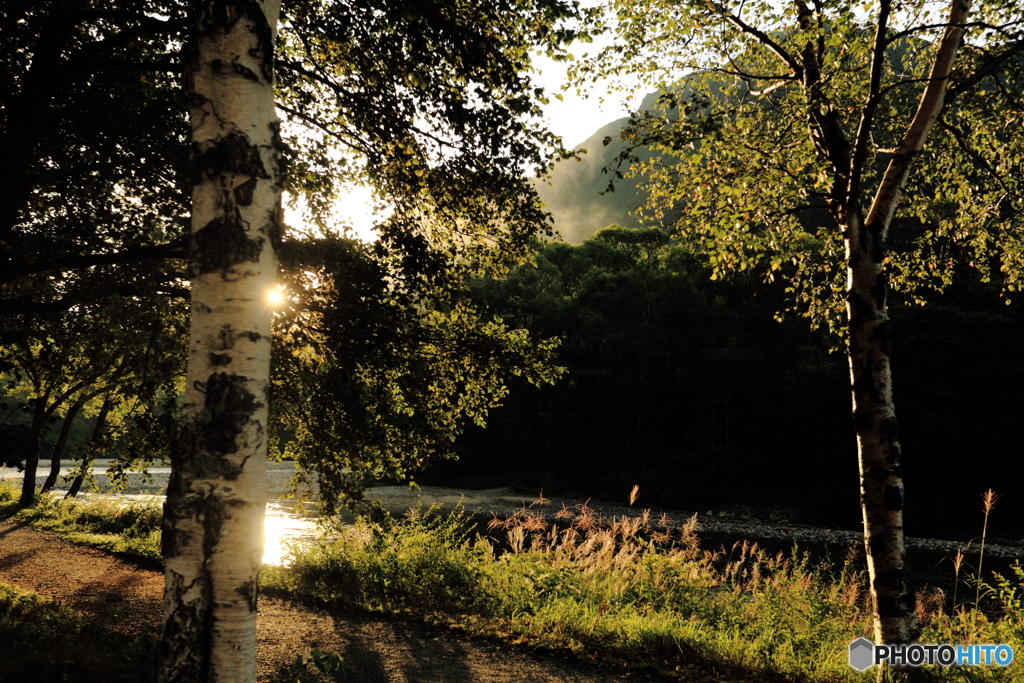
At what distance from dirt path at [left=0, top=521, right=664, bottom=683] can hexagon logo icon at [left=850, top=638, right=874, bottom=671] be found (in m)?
1.95

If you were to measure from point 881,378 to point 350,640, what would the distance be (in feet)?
20.5

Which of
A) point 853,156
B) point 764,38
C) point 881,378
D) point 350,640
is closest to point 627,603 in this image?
point 350,640

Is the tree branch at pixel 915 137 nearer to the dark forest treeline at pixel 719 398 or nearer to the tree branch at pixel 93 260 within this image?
the tree branch at pixel 93 260

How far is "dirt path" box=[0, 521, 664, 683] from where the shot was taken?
5.57m

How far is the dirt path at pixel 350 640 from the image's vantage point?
5.57 metres

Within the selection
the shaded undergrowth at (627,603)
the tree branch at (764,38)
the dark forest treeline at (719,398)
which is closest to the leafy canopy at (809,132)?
the tree branch at (764,38)

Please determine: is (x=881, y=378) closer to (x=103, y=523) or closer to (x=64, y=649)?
(x=64, y=649)

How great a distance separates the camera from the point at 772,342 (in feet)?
123

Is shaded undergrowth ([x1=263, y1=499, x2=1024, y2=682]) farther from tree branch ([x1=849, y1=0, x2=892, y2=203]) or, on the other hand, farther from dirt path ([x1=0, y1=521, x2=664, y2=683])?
tree branch ([x1=849, y1=0, x2=892, y2=203])

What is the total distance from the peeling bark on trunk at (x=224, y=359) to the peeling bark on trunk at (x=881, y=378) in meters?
5.08

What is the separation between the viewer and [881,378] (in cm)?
530

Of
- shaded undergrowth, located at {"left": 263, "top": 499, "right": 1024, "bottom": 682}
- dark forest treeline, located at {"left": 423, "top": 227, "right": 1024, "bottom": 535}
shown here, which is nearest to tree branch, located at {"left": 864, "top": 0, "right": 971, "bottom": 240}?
shaded undergrowth, located at {"left": 263, "top": 499, "right": 1024, "bottom": 682}

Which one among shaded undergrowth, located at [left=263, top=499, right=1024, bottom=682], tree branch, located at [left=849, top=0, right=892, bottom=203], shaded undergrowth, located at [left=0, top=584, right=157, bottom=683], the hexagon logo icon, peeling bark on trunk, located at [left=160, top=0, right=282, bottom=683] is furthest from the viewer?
shaded undergrowth, located at [left=263, top=499, right=1024, bottom=682]

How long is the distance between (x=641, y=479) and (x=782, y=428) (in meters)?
9.31
